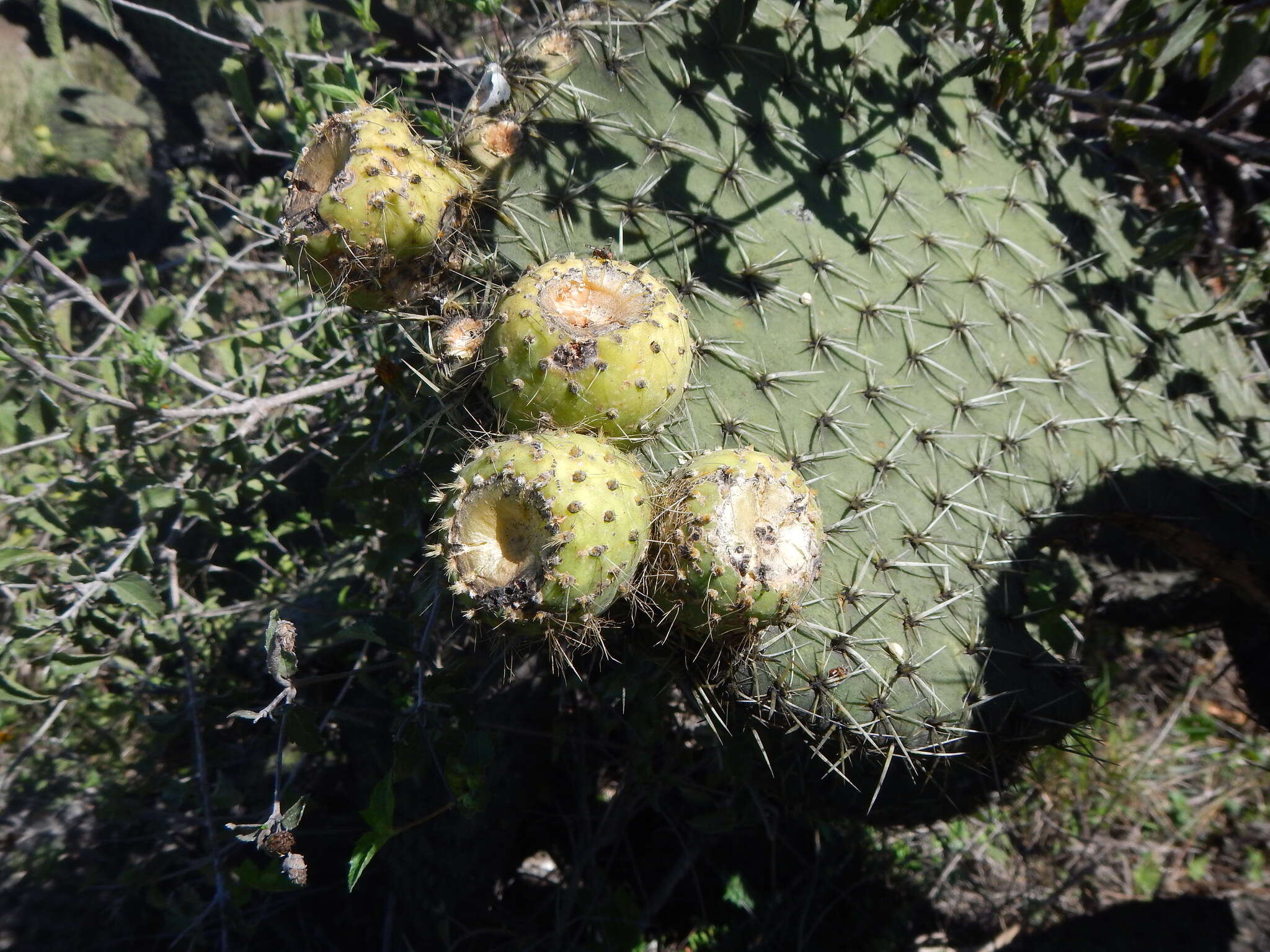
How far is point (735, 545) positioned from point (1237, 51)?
1478mm

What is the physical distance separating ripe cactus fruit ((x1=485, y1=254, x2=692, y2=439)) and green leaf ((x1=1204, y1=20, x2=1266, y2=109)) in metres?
1.27

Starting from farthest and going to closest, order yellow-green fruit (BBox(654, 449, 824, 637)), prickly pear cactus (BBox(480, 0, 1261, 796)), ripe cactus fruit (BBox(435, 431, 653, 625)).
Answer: prickly pear cactus (BBox(480, 0, 1261, 796)) → yellow-green fruit (BBox(654, 449, 824, 637)) → ripe cactus fruit (BBox(435, 431, 653, 625))

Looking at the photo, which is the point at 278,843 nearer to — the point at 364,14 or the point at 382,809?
the point at 382,809

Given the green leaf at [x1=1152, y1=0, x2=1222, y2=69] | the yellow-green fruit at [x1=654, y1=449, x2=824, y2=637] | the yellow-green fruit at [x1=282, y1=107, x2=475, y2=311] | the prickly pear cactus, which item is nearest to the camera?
the yellow-green fruit at [x1=654, y1=449, x2=824, y2=637]

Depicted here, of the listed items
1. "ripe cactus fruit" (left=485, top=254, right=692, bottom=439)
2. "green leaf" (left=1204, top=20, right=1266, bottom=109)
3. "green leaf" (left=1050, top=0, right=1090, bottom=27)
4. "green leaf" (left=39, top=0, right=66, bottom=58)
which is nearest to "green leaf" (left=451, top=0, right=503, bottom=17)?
"ripe cactus fruit" (left=485, top=254, right=692, bottom=439)

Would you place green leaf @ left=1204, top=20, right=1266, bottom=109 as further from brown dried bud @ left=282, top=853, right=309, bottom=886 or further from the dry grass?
brown dried bud @ left=282, top=853, right=309, bottom=886

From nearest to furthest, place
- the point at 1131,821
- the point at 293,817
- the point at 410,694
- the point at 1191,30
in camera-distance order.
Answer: the point at 293,817
the point at 1191,30
the point at 410,694
the point at 1131,821

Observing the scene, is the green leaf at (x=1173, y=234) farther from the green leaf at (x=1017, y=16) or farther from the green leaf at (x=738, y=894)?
the green leaf at (x=738, y=894)

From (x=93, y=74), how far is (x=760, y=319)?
5.70 metres

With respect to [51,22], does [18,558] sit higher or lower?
lower

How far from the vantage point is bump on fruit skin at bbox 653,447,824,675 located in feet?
4.08

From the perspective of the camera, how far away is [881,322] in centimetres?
179

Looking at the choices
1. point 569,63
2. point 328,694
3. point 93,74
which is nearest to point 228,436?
point 328,694

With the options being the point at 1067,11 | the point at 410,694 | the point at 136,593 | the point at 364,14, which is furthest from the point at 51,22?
the point at 1067,11
